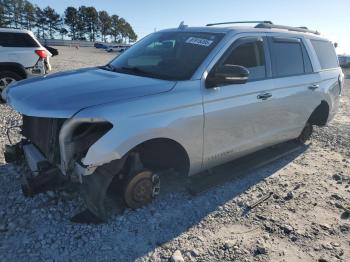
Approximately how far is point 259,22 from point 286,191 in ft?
7.72

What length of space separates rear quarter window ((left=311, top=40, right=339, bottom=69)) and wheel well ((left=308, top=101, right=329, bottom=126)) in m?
0.64

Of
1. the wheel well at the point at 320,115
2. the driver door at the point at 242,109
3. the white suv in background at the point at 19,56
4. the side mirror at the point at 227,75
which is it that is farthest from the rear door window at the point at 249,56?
the white suv in background at the point at 19,56

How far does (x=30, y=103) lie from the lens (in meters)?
3.42

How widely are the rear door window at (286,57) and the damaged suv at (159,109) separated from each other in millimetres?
17

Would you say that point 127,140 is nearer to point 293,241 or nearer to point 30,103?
point 30,103

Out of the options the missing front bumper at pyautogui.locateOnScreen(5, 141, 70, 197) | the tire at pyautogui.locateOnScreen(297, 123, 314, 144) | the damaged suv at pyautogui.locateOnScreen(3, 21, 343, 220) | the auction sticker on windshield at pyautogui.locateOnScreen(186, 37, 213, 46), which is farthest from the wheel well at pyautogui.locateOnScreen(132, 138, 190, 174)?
the tire at pyautogui.locateOnScreen(297, 123, 314, 144)

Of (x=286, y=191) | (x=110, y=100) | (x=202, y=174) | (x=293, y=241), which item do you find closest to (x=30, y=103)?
(x=110, y=100)

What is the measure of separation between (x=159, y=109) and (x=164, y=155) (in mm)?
729

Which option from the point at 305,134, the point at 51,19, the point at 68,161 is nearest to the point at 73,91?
the point at 68,161

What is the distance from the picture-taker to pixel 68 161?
3.36 m

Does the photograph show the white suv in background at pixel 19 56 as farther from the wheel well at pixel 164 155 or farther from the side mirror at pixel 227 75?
the side mirror at pixel 227 75

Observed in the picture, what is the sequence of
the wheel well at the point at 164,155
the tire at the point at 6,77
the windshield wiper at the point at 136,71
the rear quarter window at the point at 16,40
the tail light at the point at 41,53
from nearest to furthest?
1. the wheel well at the point at 164,155
2. the windshield wiper at the point at 136,71
3. the tire at the point at 6,77
4. the rear quarter window at the point at 16,40
5. the tail light at the point at 41,53

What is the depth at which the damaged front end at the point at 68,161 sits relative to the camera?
3289mm

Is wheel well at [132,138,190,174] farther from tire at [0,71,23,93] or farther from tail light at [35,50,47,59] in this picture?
tail light at [35,50,47,59]
